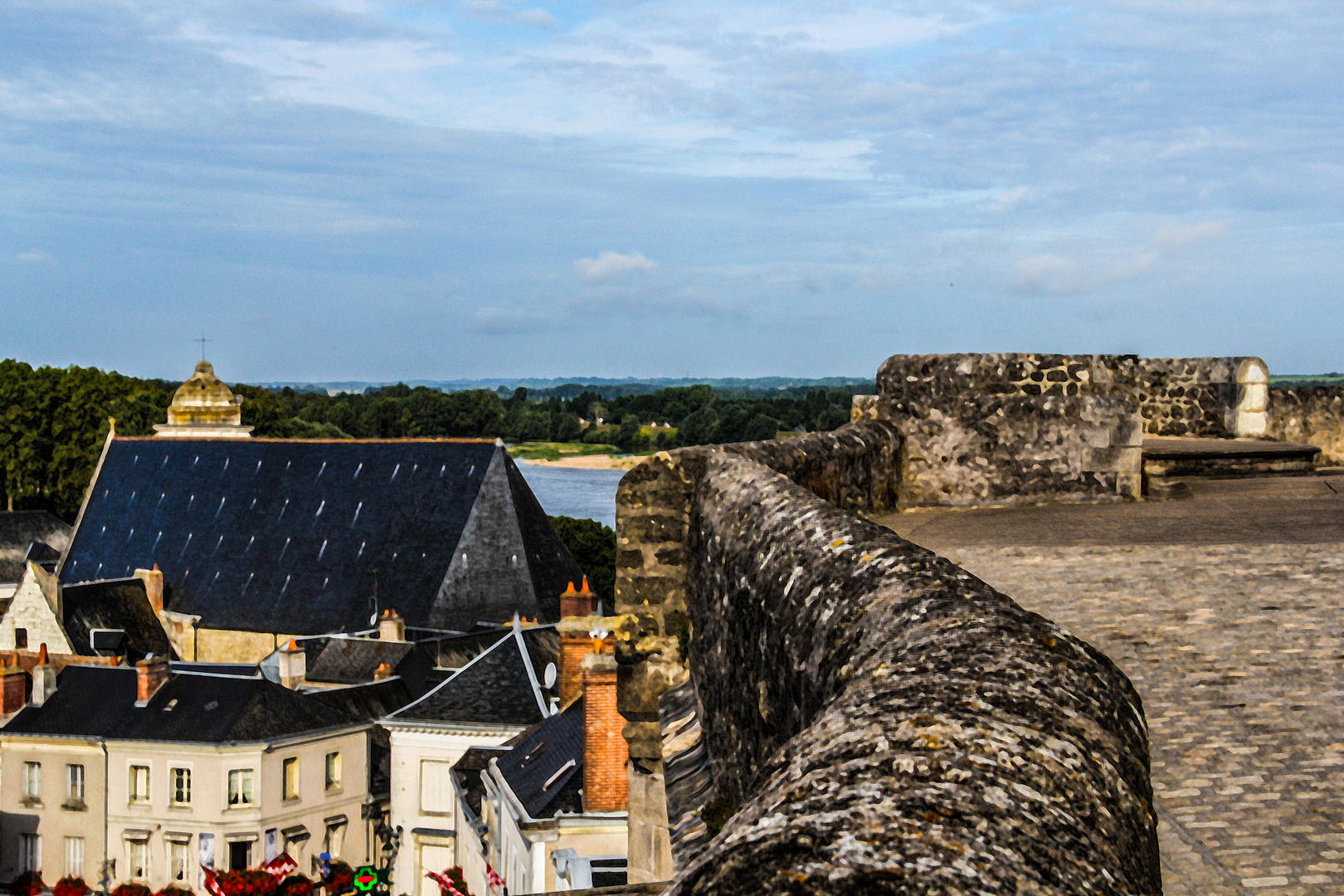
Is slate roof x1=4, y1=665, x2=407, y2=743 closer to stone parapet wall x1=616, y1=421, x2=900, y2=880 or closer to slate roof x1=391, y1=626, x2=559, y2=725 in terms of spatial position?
slate roof x1=391, y1=626, x2=559, y2=725

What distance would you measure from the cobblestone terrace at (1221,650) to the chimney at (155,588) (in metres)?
39.4

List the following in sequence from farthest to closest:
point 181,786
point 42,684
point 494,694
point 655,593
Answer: point 42,684, point 181,786, point 494,694, point 655,593

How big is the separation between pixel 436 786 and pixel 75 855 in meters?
8.75

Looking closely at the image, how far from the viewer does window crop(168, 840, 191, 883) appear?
94.8 feet

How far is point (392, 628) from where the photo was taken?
123 feet

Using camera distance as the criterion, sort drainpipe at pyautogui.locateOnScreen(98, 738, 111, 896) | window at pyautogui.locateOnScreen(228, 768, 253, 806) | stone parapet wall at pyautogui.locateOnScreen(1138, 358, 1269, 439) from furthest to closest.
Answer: drainpipe at pyautogui.locateOnScreen(98, 738, 111, 896) → window at pyautogui.locateOnScreen(228, 768, 253, 806) → stone parapet wall at pyautogui.locateOnScreen(1138, 358, 1269, 439)

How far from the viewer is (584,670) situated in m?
12.9

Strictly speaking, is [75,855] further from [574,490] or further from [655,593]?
[574,490]

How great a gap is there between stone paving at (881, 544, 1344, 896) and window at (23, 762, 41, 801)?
96.9 ft

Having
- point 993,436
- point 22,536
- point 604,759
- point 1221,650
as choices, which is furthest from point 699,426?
point 1221,650

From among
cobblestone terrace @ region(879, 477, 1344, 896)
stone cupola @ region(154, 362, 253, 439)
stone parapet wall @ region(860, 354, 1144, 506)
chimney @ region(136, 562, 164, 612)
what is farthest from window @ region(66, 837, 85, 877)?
stone cupola @ region(154, 362, 253, 439)

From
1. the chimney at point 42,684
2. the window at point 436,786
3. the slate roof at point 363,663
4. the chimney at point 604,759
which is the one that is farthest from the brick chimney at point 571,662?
the chimney at point 42,684

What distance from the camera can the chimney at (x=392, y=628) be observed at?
1469 inches

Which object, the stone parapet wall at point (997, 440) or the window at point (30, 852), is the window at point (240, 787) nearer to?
the window at point (30, 852)
